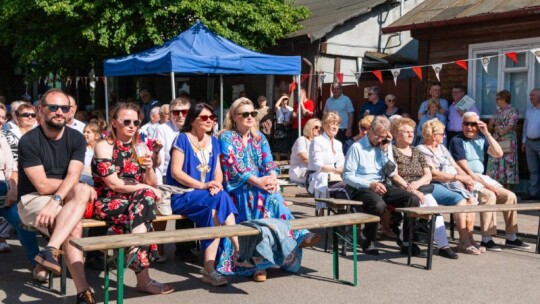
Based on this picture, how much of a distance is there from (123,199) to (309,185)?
10.4 ft

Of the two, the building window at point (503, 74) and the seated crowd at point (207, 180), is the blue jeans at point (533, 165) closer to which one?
the building window at point (503, 74)

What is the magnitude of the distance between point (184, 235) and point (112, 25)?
11.9 metres

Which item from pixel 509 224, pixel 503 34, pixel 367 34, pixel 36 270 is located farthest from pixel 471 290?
pixel 367 34

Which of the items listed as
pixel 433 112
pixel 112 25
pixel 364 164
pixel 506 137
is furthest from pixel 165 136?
pixel 112 25

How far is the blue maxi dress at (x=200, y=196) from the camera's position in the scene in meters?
6.35

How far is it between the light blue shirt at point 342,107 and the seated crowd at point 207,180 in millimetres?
6499

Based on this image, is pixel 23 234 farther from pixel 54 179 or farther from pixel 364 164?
pixel 364 164

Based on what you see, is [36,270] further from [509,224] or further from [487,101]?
[487,101]

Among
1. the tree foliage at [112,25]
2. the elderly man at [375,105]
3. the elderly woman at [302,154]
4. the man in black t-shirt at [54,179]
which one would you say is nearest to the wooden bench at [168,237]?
the man in black t-shirt at [54,179]

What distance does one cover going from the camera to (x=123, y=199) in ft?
20.0

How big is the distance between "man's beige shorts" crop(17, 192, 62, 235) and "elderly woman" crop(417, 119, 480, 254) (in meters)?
4.40

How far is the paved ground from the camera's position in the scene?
5.76m

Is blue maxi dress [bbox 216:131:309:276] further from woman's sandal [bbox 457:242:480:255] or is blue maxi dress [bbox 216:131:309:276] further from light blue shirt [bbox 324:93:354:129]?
light blue shirt [bbox 324:93:354:129]

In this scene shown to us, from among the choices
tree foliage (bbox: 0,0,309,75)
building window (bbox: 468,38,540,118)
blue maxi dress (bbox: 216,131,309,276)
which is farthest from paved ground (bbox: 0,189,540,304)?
tree foliage (bbox: 0,0,309,75)
